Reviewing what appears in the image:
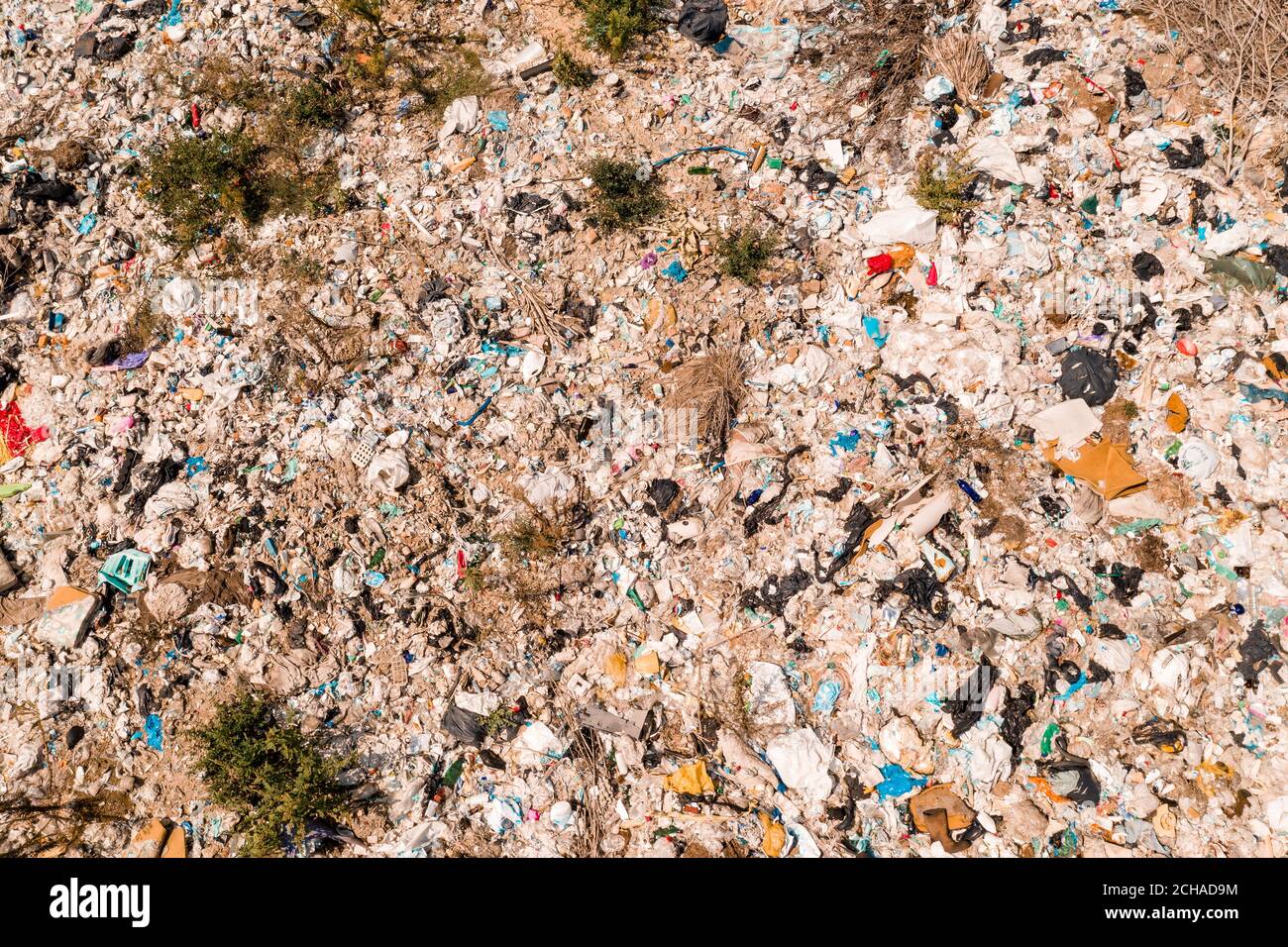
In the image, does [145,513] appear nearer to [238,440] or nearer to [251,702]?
[238,440]

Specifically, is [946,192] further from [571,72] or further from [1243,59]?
[571,72]

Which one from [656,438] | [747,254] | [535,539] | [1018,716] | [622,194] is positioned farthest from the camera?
[622,194]

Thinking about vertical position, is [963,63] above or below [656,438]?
above

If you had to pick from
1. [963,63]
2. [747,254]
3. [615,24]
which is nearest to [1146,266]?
[963,63]

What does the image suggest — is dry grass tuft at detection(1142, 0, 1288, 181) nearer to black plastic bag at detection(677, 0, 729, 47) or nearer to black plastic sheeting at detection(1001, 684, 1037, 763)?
black plastic bag at detection(677, 0, 729, 47)

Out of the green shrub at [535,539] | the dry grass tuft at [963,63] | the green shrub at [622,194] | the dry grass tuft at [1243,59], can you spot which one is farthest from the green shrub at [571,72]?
the dry grass tuft at [1243,59]

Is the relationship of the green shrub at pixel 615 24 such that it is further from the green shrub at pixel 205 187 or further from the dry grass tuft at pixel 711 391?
the green shrub at pixel 205 187
